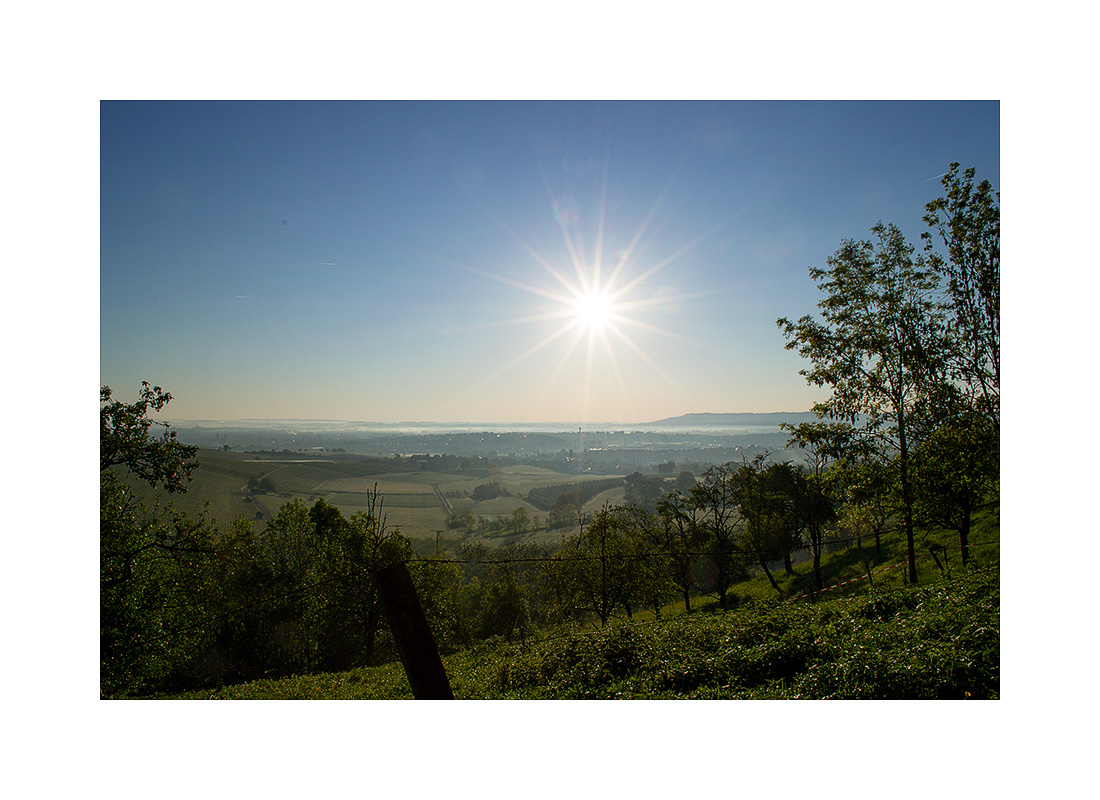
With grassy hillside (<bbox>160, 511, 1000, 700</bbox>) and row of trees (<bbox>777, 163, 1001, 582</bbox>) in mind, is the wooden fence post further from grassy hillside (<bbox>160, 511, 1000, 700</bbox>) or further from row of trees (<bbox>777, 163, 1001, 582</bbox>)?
row of trees (<bbox>777, 163, 1001, 582</bbox>)

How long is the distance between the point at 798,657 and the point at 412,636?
4.22m

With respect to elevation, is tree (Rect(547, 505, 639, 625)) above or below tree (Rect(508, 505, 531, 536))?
above

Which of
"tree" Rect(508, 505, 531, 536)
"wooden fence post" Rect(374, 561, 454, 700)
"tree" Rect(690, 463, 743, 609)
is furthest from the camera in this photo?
"tree" Rect(508, 505, 531, 536)

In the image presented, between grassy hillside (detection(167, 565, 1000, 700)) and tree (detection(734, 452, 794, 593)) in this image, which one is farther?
tree (detection(734, 452, 794, 593))

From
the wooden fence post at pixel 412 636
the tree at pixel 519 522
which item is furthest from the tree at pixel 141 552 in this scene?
the tree at pixel 519 522

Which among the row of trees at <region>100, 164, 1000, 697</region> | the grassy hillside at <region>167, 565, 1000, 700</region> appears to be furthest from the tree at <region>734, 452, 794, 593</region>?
the grassy hillside at <region>167, 565, 1000, 700</region>

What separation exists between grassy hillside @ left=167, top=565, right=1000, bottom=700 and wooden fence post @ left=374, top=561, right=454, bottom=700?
2345 mm

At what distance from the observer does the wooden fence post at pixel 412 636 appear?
12.0 ft

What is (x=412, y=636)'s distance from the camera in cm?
368

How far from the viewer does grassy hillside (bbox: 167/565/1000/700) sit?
4.38 m

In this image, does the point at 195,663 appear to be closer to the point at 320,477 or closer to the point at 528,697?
the point at 320,477

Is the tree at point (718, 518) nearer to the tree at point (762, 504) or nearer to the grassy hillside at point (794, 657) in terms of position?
the tree at point (762, 504)

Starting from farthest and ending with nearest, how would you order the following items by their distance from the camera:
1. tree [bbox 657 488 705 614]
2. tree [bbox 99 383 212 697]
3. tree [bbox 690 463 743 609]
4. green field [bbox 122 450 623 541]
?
tree [bbox 690 463 743 609] < green field [bbox 122 450 623 541] < tree [bbox 657 488 705 614] < tree [bbox 99 383 212 697]
